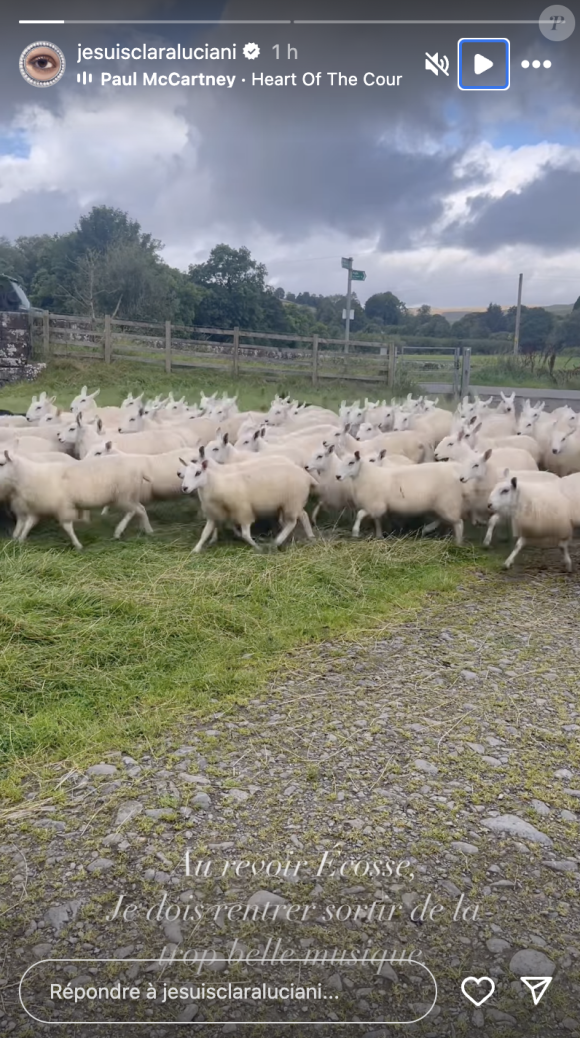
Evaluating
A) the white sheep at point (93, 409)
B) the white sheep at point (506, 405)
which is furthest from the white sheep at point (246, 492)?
the white sheep at point (506, 405)

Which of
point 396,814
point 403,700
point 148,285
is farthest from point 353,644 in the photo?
point 148,285

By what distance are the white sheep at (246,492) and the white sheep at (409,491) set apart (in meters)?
0.50

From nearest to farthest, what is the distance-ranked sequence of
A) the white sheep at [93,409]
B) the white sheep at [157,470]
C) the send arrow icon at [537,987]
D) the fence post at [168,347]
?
1. the send arrow icon at [537,987]
2. the white sheep at [157,470]
3. the fence post at [168,347]
4. the white sheep at [93,409]

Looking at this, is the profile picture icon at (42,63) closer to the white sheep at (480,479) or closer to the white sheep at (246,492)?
the white sheep at (246,492)

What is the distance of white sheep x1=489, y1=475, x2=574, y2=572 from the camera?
6.13 meters

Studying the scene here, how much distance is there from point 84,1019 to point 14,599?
3.75 meters

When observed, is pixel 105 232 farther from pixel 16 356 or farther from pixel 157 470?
pixel 16 356

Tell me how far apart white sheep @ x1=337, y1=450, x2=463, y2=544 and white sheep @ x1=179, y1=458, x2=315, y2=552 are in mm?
497

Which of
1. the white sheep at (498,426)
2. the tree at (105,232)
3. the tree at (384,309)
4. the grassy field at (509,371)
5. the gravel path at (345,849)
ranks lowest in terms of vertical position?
the gravel path at (345,849)

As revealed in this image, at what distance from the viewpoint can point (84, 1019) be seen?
55.4 inches

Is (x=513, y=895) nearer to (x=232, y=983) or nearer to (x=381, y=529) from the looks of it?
(x=232, y=983)

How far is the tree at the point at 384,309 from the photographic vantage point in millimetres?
3924

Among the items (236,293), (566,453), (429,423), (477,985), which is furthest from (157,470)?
(477,985)

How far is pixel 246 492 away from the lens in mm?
6512
